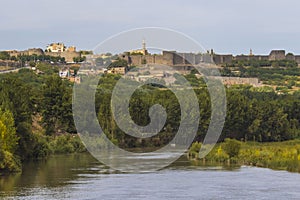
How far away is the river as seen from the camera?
95.3ft

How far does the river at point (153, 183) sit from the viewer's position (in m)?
29.0

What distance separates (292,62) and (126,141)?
76.5 m

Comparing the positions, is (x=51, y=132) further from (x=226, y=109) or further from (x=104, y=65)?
(x=104, y=65)

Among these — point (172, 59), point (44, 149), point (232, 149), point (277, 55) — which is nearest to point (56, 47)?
point (277, 55)

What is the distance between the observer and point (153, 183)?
32.5m

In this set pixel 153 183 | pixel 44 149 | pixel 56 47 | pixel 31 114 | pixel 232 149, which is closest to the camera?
pixel 153 183

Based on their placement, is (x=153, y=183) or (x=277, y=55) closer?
(x=153, y=183)

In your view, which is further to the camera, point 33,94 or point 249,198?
point 33,94

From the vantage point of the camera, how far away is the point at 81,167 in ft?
131

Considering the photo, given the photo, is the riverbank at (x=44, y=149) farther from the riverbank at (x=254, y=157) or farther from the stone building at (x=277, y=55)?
the stone building at (x=277, y=55)

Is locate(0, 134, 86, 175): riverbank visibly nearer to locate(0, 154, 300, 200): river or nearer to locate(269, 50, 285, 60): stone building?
locate(0, 154, 300, 200): river

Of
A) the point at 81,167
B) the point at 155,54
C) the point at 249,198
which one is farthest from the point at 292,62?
the point at 249,198

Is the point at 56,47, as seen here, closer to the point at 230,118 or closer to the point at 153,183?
the point at 230,118

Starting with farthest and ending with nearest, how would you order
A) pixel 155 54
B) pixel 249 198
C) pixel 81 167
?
pixel 155 54, pixel 81 167, pixel 249 198
